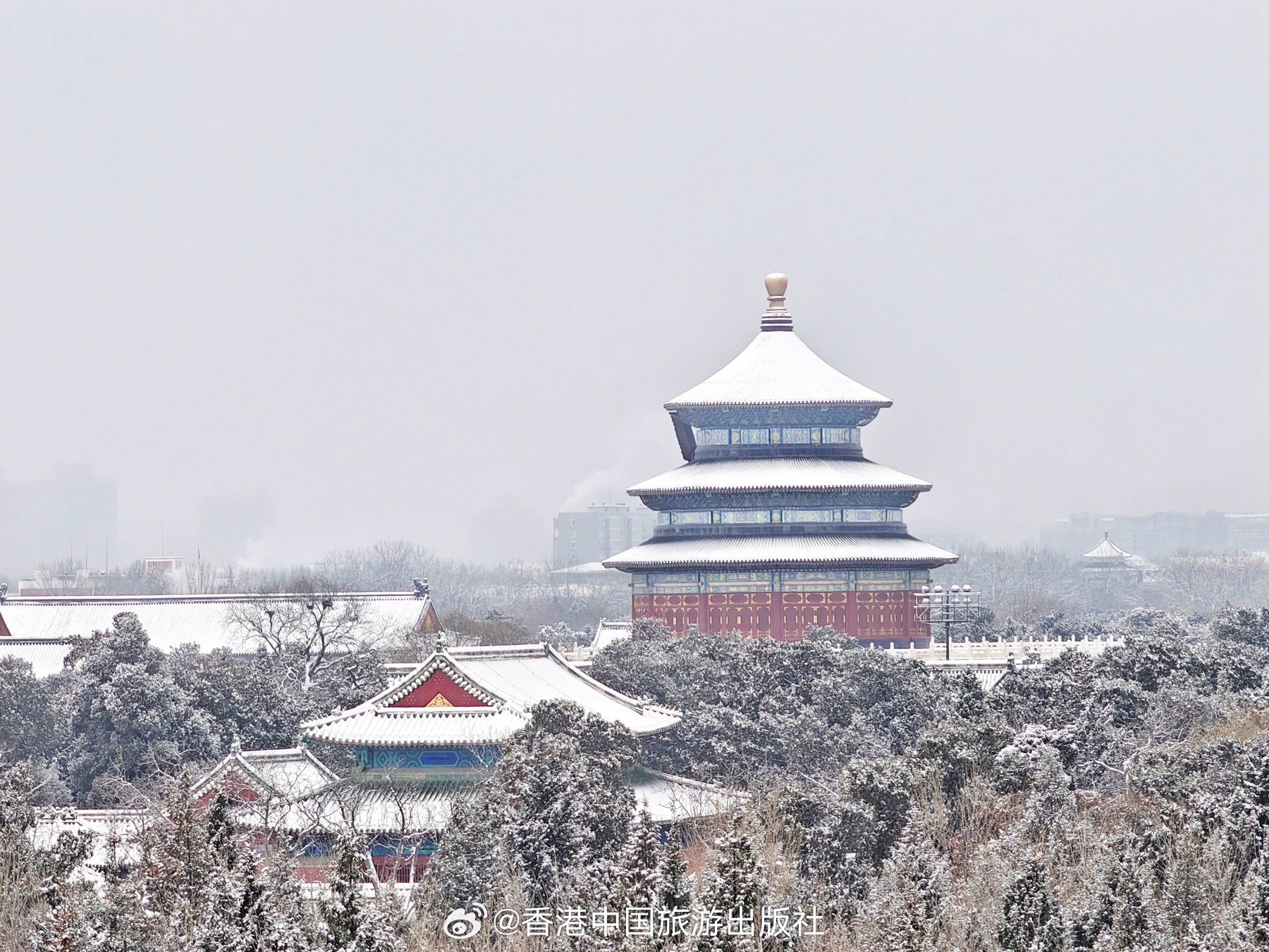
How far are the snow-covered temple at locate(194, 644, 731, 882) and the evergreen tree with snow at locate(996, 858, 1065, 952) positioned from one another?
476 inches

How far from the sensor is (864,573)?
241 feet

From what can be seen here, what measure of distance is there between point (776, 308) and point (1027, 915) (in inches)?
2256

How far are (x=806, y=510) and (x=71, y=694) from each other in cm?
2854

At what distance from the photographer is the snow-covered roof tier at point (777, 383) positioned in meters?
76.6

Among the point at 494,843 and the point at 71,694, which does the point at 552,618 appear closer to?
the point at 71,694

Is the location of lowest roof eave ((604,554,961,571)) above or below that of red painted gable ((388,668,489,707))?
above

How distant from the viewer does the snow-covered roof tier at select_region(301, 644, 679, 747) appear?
4031cm

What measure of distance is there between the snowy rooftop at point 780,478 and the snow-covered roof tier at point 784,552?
168 cm

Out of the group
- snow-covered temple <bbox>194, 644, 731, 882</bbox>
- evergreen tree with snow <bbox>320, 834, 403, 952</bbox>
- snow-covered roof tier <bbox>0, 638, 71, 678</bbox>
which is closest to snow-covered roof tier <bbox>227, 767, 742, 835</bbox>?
snow-covered temple <bbox>194, 644, 731, 882</bbox>

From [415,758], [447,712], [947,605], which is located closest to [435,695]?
[447,712]

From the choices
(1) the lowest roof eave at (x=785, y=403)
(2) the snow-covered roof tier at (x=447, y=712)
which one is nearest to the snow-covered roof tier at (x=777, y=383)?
(1) the lowest roof eave at (x=785, y=403)

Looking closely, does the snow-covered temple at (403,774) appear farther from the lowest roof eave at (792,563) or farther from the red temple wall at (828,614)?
the red temple wall at (828,614)

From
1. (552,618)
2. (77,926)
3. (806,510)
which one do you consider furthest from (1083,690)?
(552,618)

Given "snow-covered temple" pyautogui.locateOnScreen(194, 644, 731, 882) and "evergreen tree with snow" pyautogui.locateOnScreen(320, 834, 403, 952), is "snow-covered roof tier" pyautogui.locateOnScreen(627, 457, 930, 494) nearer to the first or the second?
"snow-covered temple" pyautogui.locateOnScreen(194, 644, 731, 882)
